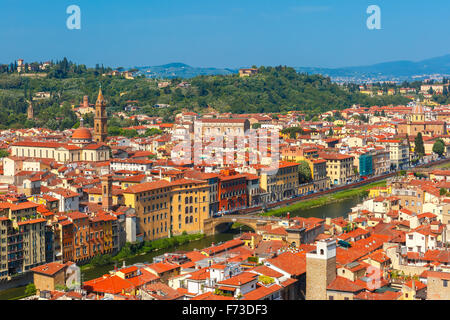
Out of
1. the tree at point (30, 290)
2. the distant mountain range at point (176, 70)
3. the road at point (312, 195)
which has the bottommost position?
the road at point (312, 195)

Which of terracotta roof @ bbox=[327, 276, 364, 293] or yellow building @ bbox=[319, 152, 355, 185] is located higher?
terracotta roof @ bbox=[327, 276, 364, 293]

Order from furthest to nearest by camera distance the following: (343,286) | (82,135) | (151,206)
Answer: (82,135), (151,206), (343,286)

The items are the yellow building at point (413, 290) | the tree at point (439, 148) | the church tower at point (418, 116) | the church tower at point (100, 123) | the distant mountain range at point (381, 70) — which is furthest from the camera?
the distant mountain range at point (381, 70)

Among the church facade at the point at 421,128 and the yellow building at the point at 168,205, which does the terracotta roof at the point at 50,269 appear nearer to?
the yellow building at the point at 168,205

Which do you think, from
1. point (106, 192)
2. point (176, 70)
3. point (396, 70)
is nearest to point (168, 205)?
point (106, 192)

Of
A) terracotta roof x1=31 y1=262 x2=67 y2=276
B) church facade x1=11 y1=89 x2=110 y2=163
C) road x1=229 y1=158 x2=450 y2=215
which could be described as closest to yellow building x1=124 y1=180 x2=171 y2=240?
road x1=229 y1=158 x2=450 y2=215

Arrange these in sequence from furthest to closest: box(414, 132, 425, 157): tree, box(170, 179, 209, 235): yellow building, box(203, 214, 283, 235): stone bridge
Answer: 1. box(414, 132, 425, 157): tree
2. box(170, 179, 209, 235): yellow building
3. box(203, 214, 283, 235): stone bridge

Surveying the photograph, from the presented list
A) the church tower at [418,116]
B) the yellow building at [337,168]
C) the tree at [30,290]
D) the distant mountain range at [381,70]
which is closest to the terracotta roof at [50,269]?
the tree at [30,290]

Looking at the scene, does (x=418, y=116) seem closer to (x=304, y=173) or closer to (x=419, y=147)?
(x=419, y=147)

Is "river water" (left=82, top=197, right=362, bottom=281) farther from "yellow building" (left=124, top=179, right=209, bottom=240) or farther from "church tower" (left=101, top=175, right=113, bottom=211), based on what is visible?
"church tower" (left=101, top=175, right=113, bottom=211)
